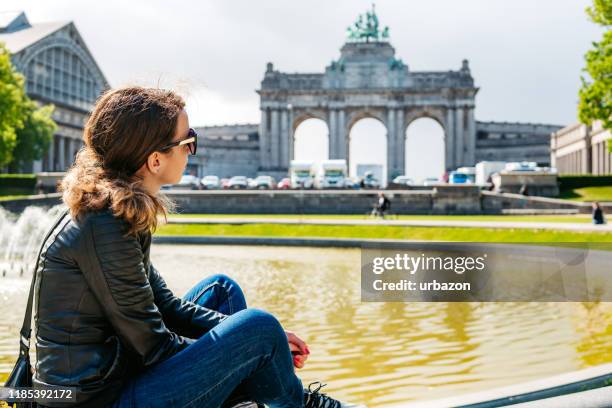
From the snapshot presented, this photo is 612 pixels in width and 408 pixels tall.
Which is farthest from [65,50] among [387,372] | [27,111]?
[387,372]

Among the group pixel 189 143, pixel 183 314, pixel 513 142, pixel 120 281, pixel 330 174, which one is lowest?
pixel 183 314

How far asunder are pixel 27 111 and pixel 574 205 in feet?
145

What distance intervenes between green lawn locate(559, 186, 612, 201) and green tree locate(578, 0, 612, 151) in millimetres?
12237

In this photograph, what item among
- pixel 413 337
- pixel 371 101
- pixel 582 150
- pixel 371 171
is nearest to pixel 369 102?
pixel 371 101

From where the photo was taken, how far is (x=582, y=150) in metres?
71.7

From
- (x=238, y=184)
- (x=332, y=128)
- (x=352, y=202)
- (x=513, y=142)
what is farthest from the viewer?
(x=332, y=128)

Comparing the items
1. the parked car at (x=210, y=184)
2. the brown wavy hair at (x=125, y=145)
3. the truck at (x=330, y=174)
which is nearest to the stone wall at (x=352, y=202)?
the truck at (x=330, y=174)

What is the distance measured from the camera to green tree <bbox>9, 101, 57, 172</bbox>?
60.9 meters

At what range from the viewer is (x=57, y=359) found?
123 inches

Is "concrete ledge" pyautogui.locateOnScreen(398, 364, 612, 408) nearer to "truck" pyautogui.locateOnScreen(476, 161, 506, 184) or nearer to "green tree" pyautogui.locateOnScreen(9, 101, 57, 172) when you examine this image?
"truck" pyautogui.locateOnScreen(476, 161, 506, 184)

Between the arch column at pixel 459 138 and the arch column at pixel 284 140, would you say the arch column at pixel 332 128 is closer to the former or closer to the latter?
the arch column at pixel 284 140

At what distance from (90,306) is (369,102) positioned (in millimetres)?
93515

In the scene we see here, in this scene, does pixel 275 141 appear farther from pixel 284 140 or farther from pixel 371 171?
pixel 371 171

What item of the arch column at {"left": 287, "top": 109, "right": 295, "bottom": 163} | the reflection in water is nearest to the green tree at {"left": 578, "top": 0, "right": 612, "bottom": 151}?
the reflection in water
